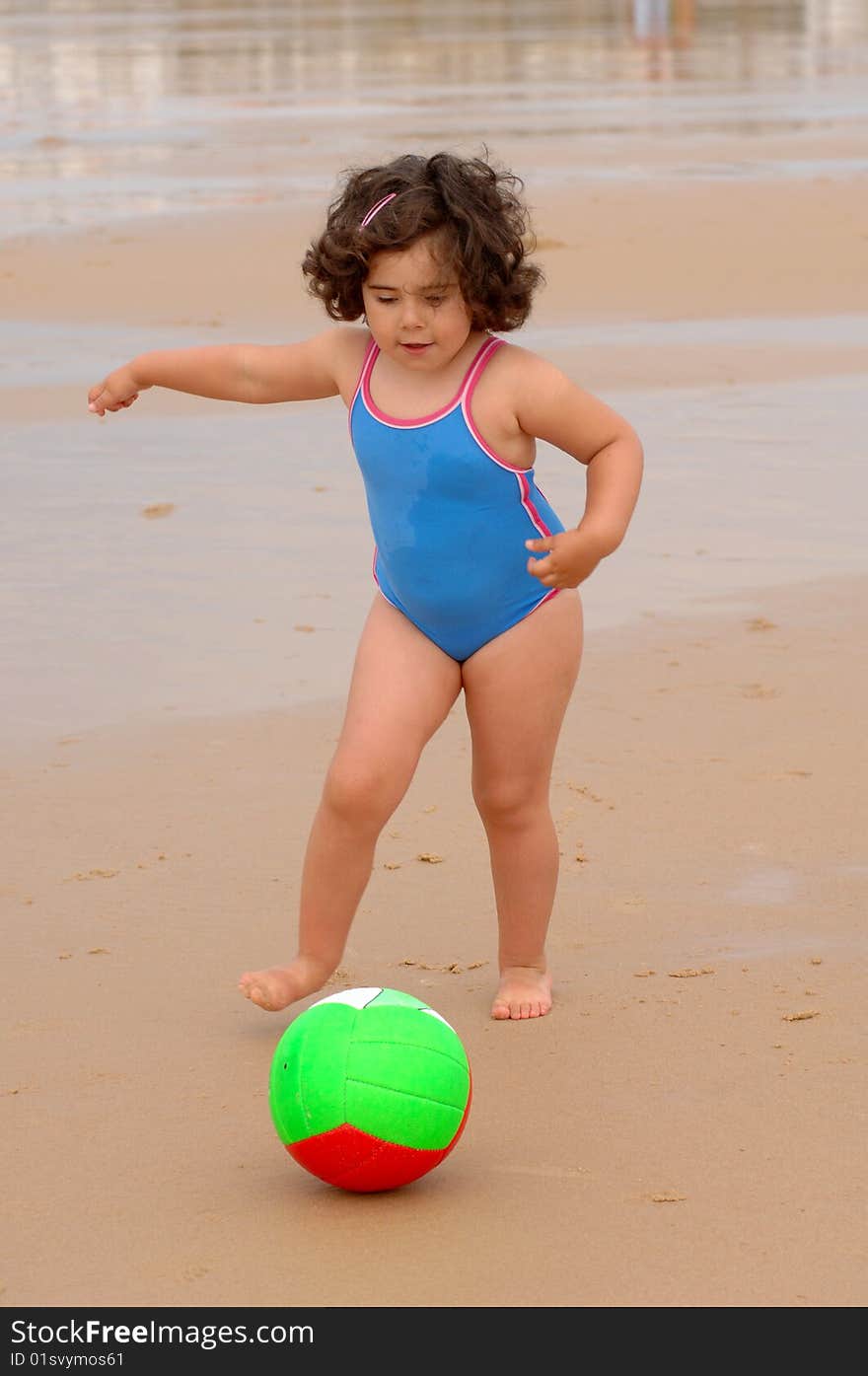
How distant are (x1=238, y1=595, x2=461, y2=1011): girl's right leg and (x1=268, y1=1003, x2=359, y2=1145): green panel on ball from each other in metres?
0.65

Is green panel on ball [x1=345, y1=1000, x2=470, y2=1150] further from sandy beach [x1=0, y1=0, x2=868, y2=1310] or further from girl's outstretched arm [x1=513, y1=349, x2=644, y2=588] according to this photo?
girl's outstretched arm [x1=513, y1=349, x2=644, y2=588]

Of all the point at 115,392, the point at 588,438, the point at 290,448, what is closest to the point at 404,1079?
the point at 588,438

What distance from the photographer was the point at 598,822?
16.7 feet

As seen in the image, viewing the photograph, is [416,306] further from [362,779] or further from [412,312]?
[362,779]

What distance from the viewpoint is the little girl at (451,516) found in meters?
3.90

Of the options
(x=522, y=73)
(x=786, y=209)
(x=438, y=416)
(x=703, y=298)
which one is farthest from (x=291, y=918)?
(x=522, y=73)

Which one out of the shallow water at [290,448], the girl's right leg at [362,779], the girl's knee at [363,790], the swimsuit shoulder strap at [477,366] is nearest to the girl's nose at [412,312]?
the swimsuit shoulder strap at [477,366]

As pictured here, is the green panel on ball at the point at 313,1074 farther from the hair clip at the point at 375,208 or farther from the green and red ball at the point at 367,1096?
the hair clip at the point at 375,208

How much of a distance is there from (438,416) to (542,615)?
444 millimetres

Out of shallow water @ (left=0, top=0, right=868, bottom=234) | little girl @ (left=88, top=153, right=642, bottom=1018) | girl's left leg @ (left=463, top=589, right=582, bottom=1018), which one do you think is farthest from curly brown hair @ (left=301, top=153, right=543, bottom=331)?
shallow water @ (left=0, top=0, right=868, bottom=234)

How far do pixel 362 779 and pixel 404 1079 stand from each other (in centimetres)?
80

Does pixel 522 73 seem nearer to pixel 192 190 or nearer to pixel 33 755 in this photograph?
pixel 192 190

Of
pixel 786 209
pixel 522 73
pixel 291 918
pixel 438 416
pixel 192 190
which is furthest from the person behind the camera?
pixel 522 73

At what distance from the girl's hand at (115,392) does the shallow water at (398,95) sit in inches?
460
